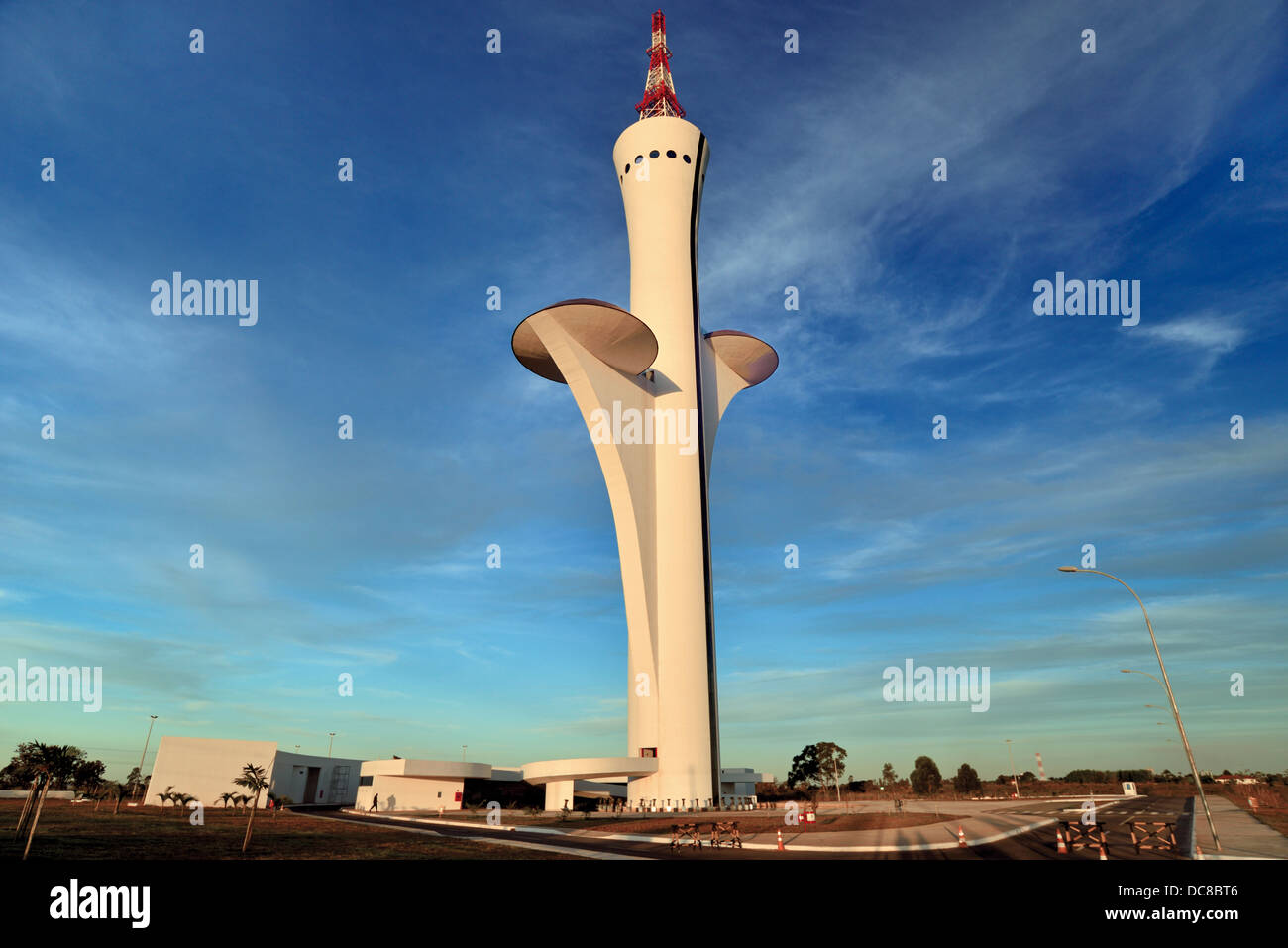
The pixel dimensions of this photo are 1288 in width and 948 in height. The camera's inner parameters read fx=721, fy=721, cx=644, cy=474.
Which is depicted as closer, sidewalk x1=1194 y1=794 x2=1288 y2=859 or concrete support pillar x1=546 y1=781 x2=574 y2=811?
sidewalk x1=1194 y1=794 x2=1288 y2=859

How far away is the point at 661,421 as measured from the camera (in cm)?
4834

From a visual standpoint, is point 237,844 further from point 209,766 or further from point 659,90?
point 659,90

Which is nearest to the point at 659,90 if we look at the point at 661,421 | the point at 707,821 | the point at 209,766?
the point at 661,421

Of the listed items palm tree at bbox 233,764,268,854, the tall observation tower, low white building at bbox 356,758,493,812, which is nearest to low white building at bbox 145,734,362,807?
low white building at bbox 356,758,493,812

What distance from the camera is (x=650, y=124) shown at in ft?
169

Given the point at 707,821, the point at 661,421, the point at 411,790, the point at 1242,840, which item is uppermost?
the point at 661,421

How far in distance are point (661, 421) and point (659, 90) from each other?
89.1 feet

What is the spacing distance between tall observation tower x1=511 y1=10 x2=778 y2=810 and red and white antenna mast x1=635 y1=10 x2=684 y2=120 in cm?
42

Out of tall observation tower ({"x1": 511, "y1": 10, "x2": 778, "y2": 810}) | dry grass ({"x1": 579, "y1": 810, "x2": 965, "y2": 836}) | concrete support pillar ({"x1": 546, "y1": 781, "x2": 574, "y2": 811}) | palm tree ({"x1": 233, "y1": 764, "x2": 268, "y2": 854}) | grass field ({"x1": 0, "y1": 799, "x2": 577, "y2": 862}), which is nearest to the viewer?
grass field ({"x1": 0, "y1": 799, "x2": 577, "y2": 862})

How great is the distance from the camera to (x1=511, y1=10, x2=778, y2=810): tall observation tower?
4169 centimetres

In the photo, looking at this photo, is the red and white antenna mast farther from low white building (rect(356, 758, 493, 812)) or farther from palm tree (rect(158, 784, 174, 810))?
palm tree (rect(158, 784, 174, 810))
